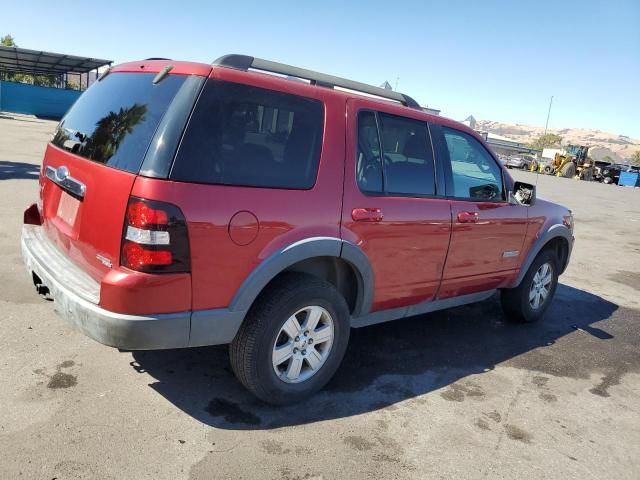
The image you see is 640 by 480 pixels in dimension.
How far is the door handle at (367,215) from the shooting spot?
329 centimetres

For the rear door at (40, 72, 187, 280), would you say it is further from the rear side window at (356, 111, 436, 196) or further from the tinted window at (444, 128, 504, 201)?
the tinted window at (444, 128, 504, 201)

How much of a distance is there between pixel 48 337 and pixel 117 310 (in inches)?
62.4

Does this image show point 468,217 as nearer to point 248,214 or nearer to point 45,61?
point 248,214

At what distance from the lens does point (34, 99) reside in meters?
38.3

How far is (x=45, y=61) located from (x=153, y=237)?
38341 mm

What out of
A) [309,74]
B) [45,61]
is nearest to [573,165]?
[45,61]

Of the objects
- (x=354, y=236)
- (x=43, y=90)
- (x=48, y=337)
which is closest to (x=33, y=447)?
(x=48, y=337)

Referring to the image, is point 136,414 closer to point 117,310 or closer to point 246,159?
point 117,310

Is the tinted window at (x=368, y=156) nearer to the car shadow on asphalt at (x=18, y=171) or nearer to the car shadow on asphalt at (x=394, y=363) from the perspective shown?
the car shadow on asphalt at (x=394, y=363)

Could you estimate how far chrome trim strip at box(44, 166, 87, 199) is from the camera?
2.91 meters

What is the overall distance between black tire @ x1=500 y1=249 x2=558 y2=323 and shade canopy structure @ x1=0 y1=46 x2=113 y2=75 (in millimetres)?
32213

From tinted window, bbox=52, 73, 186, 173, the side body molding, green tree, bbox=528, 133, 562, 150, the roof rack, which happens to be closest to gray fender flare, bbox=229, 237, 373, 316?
the side body molding

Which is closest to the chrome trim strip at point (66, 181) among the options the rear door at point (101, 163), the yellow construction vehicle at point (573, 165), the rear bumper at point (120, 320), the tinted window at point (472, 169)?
the rear door at point (101, 163)

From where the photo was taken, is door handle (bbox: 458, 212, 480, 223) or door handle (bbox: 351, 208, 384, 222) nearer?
door handle (bbox: 351, 208, 384, 222)
